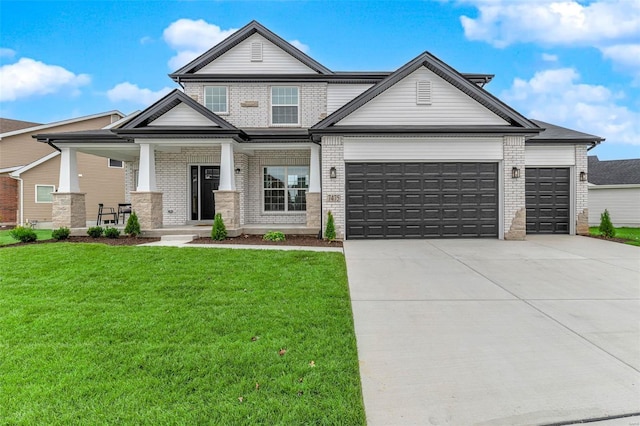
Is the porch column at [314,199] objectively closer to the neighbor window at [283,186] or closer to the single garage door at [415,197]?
the single garage door at [415,197]

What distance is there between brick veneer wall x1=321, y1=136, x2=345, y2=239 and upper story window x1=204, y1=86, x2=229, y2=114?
18.8 ft

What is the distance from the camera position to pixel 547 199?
1358 centimetres

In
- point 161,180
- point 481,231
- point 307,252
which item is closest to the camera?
point 307,252

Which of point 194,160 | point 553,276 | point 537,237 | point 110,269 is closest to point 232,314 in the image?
point 110,269

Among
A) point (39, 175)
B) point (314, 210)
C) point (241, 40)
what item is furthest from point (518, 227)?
point (39, 175)

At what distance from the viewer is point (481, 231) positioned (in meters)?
12.2

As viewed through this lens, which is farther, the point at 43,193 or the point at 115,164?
the point at 115,164

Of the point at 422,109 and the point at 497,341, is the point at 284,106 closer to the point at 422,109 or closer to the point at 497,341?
the point at 422,109

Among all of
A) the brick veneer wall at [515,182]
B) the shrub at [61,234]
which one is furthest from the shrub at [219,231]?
the brick veneer wall at [515,182]

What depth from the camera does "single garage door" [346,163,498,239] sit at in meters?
12.1

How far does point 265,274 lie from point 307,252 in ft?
7.72

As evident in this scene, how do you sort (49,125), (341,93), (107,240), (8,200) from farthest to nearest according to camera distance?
(49,125), (8,200), (341,93), (107,240)

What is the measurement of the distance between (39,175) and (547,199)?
985 inches

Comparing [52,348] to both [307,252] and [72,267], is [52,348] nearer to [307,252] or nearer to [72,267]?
[72,267]
